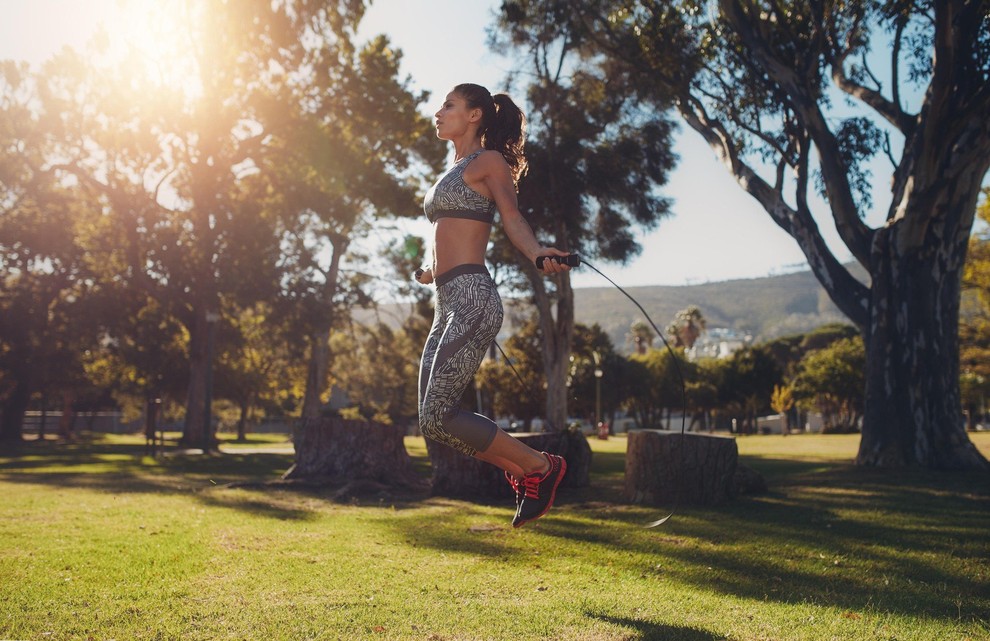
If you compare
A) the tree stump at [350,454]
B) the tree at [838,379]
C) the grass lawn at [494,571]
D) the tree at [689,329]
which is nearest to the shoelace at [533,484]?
the grass lawn at [494,571]

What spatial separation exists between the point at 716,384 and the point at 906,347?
59.4 meters

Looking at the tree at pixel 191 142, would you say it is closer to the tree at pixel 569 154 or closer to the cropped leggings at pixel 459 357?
the tree at pixel 569 154

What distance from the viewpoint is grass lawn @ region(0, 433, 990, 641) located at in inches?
142

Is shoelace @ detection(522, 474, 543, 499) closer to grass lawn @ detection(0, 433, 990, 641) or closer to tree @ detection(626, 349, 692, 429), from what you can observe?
grass lawn @ detection(0, 433, 990, 641)

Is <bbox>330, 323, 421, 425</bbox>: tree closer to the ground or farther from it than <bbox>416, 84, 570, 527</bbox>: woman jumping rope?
farther from it

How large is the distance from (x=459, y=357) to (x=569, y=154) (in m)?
20.1

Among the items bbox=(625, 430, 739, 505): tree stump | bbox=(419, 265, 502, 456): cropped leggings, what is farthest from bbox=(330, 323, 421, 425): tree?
bbox=(419, 265, 502, 456): cropped leggings

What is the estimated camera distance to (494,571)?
16.1 ft


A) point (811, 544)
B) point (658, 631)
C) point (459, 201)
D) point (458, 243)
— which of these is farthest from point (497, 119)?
point (811, 544)

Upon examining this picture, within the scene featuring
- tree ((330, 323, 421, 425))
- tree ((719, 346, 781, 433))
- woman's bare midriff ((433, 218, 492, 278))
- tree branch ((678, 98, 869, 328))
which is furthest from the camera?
tree ((719, 346, 781, 433))

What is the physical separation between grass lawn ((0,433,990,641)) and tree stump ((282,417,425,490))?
2452 mm

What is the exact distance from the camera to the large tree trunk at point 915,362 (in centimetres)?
1204

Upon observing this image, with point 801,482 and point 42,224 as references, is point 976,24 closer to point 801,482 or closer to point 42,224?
point 801,482

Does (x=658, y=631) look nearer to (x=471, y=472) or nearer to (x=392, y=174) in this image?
(x=471, y=472)
